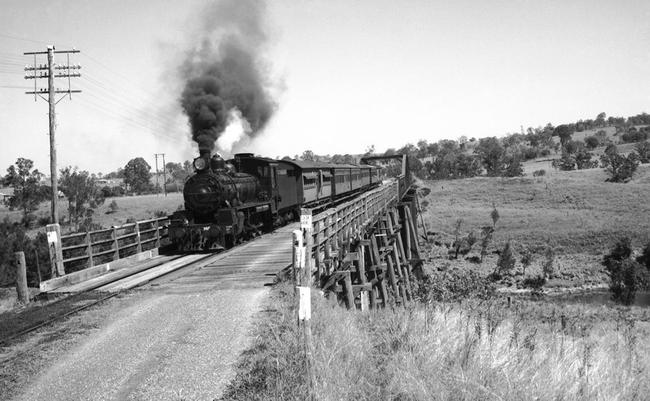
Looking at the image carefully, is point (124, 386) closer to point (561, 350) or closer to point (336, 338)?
point (336, 338)

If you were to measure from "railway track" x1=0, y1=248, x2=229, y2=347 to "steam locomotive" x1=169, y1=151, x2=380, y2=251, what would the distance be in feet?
2.67

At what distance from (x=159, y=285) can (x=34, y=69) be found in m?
17.5

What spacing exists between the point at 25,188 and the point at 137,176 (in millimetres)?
42425

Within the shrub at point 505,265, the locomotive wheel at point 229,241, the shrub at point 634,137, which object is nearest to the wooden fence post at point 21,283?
the locomotive wheel at point 229,241

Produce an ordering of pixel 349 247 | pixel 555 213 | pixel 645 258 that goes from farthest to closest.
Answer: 1. pixel 555 213
2. pixel 645 258
3. pixel 349 247

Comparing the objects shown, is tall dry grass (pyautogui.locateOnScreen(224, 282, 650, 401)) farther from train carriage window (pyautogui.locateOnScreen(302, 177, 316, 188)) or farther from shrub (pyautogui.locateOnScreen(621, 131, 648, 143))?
shrub (pyautogui.locateOnScreen(621, 131, 648, 143))

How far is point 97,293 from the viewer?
32.3 ft

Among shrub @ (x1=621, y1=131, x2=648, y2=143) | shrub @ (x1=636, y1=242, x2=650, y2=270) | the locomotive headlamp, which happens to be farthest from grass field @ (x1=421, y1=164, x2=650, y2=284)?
shrub @ (x1=621, y1=131, x2=648, y2=143)

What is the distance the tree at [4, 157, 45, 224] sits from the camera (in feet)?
165

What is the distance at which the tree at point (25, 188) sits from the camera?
50281mm

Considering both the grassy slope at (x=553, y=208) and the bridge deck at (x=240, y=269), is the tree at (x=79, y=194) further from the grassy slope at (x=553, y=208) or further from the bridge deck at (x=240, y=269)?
the bridge deck at (x=240, y=269)

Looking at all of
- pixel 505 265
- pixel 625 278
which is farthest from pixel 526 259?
pixel 625 278

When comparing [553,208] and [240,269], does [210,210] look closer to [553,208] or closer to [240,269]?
[240,269]

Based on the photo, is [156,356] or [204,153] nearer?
[156,356]
